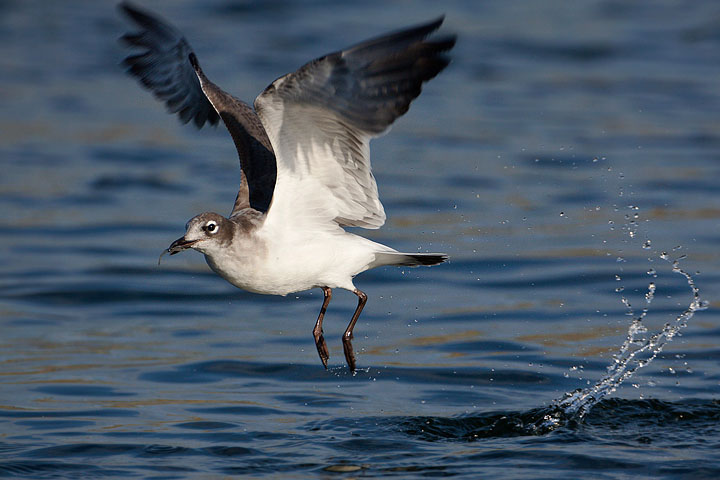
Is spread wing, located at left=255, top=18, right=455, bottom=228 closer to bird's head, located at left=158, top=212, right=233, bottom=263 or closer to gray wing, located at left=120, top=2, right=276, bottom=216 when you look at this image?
bird's head, located at left=158, top=212, right=233, bottom=263

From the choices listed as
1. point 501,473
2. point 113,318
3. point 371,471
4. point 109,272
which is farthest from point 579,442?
point 109,272

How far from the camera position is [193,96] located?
934 centimetres

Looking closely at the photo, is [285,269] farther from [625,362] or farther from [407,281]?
[407,281]

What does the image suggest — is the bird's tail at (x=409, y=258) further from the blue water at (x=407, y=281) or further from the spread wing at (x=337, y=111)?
the blue water at (x=407, y=281)

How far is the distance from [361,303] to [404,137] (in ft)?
28.6

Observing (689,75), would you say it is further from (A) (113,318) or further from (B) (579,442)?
(B) (579,442)

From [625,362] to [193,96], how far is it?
3.89 meters

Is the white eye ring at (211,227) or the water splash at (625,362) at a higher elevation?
the white eye ring at (211,227)

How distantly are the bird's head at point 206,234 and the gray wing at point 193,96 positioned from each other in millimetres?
716

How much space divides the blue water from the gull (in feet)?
3.73

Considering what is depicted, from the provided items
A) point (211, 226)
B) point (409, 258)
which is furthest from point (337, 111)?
point (409, 258)

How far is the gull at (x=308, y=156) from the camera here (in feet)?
22.7

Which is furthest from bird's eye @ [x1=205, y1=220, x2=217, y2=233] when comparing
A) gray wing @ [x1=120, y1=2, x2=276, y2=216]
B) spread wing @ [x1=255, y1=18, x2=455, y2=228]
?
gray wing @ [x1=120, y1=2, x2=276, y2=216]

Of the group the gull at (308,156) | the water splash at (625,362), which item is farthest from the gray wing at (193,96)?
the water splash at (625,362)
